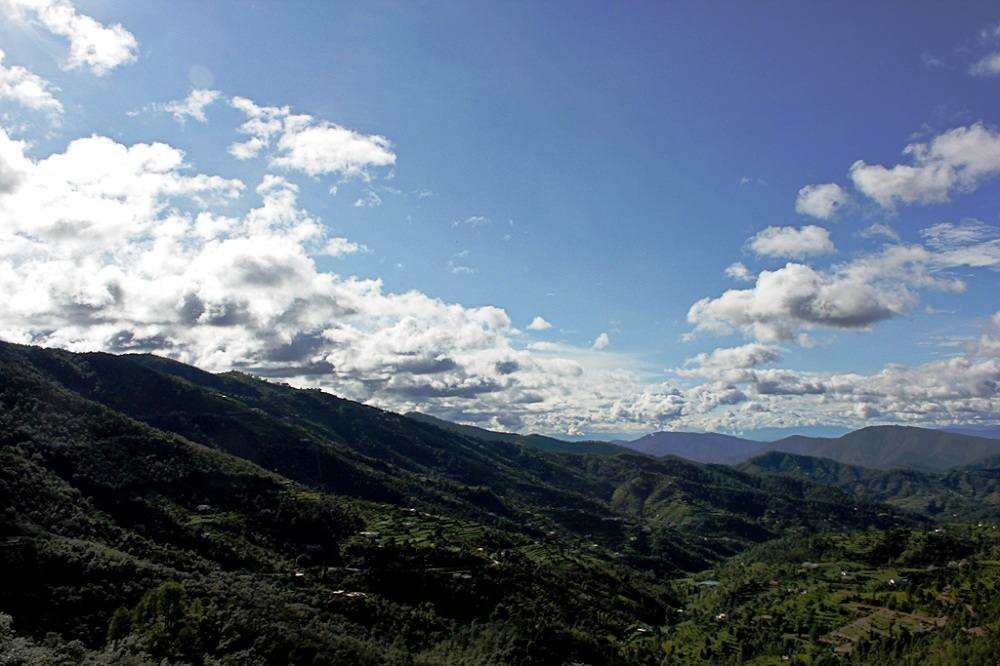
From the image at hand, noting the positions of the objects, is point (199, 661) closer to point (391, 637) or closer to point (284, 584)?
point (391, 637)

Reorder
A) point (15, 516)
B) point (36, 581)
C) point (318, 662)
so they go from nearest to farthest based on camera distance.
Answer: point (318, 662)
point (36, 581)
point (15, 516)

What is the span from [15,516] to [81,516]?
25441 millimetres

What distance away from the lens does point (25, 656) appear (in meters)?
79.4

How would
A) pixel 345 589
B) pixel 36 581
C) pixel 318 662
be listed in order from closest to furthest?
pixel 318 662 → pixel 36 581 → pixel 345 589

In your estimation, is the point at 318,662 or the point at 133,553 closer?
the point at 318,662

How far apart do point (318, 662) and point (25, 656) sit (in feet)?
172

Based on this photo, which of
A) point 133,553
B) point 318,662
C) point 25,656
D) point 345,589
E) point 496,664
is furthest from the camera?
point 345,589

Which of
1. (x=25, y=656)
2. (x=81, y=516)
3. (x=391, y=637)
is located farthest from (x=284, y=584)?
(x=25, y=656)

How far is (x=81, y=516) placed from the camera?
19375cm

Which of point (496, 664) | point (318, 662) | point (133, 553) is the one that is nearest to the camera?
point (318, 662)

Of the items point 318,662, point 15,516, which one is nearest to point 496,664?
point 318,662

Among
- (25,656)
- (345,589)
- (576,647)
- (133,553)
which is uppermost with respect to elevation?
(25,656)

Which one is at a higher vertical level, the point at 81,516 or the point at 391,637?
the point at 81,516

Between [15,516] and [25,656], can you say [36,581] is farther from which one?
[25,656]
